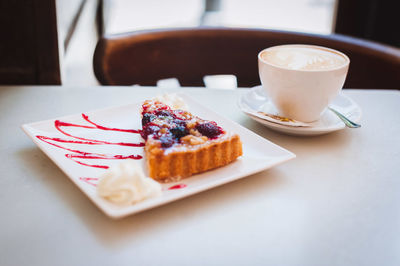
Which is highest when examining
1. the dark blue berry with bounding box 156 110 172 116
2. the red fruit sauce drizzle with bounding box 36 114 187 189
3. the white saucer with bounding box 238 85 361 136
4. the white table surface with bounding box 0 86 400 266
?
the dark blue berry with bounding box 156 110 172 116

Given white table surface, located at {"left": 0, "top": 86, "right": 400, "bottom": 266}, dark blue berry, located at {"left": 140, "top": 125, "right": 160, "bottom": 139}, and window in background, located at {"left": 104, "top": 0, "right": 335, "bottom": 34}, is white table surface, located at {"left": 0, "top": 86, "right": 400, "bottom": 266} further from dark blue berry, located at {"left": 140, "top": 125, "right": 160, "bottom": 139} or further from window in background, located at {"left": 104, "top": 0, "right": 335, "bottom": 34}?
window in background, located at {"left": 104, "top": 0, "right": 335, "bottom": 34}

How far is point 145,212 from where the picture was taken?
0.77 metres

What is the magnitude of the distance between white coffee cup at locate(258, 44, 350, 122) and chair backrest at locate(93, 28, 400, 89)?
0.59 metres

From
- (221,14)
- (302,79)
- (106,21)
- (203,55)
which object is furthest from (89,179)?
(221,14)

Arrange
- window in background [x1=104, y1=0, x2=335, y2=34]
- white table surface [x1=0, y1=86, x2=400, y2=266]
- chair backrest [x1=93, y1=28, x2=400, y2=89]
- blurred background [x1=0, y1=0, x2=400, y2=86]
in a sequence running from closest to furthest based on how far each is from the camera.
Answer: white table surface [x1=0, y1=86, x2=400, y2=266] → blurred background [x1=0, y1=0, x2=400, y2=86] → chair backrest [x1=93, y1=28, x2=400, y2=89] → window in background [x1=104, y1=0, x2=335, y2=34]

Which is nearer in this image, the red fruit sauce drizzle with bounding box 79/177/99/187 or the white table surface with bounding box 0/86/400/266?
the white table surface with bounding box 0/86/400/266

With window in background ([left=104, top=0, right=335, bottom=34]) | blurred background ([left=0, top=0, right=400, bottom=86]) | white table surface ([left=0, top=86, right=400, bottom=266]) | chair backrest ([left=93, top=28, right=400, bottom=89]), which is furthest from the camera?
window in background ([left=104, top=0, right=335, bottom=34])

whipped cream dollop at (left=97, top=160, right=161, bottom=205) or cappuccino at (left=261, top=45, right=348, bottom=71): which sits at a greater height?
cappuccino at (left=261, top=45, right=348, bottom=71)

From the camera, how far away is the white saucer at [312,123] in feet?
3.48

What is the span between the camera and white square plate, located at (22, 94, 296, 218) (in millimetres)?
782

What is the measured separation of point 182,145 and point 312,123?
16.6 inches

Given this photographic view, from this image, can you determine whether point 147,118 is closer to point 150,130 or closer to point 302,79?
point 150,130

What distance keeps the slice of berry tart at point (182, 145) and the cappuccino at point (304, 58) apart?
1.02ft

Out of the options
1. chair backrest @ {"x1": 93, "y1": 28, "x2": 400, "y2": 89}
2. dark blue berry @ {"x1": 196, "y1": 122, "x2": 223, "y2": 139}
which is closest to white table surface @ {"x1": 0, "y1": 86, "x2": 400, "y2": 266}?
dark blue berry @ {"x1": 196, "y1": 122, "x2": 223, "y2": 139}
